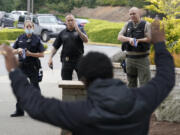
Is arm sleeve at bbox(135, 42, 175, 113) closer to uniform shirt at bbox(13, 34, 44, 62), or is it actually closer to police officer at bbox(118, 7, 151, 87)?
police officer at bbox(118, 7, 151, 87)

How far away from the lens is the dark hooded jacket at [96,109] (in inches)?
87.6

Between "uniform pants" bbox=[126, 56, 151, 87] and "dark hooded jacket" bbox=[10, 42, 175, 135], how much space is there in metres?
4.40

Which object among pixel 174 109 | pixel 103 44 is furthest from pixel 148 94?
pixel 103 44

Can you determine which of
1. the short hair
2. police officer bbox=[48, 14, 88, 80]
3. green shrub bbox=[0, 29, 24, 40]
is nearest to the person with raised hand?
the short hair

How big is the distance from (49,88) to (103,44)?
1695cm

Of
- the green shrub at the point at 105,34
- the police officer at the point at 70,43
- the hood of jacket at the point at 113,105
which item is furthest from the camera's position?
the green shrub at the point at 105,34

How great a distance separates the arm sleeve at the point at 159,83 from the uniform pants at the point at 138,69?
4.07 metres

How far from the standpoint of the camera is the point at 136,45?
21.1ft

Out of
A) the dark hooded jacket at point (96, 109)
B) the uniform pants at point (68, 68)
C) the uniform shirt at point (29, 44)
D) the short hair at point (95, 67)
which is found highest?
the short hair at point (95, 67)

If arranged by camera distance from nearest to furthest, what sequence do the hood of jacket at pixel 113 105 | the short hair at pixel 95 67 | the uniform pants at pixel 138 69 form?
the hood of jacket at pixel 113 105
the short hair at pixel 95 67
the uniform pants at pixel 138 69

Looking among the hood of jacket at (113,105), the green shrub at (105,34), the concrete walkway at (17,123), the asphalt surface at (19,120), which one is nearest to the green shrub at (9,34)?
the green shrub at (105,34)

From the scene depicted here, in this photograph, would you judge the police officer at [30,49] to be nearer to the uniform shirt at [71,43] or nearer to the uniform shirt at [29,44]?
the uniform shirt at [29,44]

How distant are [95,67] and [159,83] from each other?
1.45 feet

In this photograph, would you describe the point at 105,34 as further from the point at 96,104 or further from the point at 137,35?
the point at 96,104
